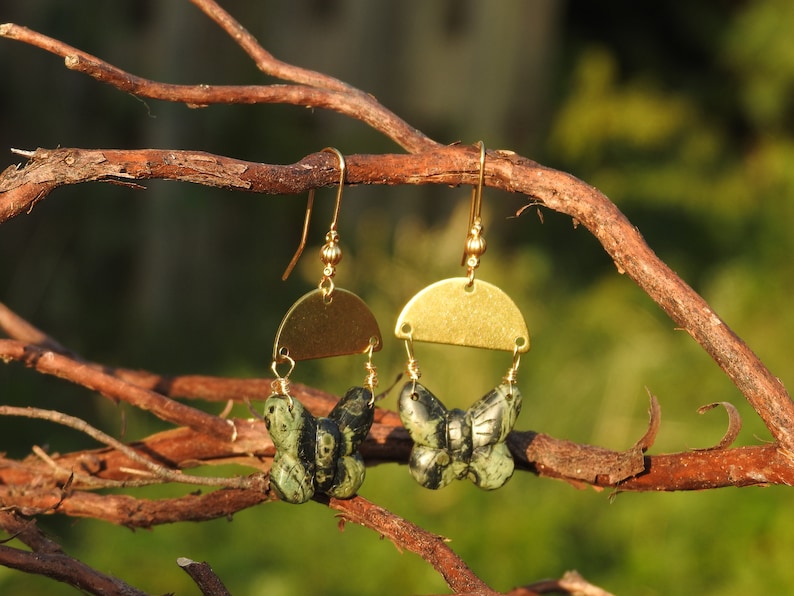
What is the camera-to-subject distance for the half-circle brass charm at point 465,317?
1024 millimetres

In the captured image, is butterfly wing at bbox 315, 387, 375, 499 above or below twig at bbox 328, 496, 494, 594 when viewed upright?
above

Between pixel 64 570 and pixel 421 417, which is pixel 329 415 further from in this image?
pixel 64 570

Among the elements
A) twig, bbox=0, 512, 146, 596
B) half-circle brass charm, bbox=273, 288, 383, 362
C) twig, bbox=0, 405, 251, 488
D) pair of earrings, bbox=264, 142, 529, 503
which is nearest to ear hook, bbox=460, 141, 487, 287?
pair of earrings, bbox=264, 142, 529, 503

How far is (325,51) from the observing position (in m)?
3.94

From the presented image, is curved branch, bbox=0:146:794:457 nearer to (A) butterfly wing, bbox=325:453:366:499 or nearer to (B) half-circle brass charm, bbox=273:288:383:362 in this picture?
(B) half-circle brass charm, bbox=273:288:383:362

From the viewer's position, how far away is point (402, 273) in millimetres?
3260

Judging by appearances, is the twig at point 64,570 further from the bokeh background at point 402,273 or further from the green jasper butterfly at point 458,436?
the bokeh background at point 402,273

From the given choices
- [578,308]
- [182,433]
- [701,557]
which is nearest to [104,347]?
[578,308]

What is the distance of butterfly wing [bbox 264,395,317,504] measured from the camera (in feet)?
3.03

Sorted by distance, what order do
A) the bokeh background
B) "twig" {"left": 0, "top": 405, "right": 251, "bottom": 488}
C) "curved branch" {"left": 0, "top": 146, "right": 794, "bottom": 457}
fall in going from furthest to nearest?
the bokeh background → "twig" {"left": 0, "top": 405, "right": 251, "bottom": 488} → "curved branch" {"left": 0, "top": 146, "right": 794, "bottom": 457}

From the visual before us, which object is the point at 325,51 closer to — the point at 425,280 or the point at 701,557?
the point at 425,280

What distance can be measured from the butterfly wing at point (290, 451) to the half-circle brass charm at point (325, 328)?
7 cm

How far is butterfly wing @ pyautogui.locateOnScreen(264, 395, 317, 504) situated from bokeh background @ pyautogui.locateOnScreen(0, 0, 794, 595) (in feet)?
4.39

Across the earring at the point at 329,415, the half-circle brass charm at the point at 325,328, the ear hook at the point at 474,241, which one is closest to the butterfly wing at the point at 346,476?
the earring at the point at 329,415
